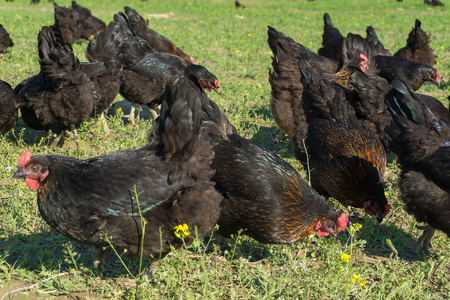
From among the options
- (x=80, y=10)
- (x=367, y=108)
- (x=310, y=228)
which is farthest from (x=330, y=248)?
(x=80, y=10)

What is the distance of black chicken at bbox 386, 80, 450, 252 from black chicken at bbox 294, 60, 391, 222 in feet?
0.79

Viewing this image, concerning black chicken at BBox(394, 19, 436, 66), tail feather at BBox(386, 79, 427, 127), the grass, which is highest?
black chicken at BBox(394, 19, 436, 66)

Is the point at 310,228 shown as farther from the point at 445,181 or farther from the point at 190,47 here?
the point at 190,47

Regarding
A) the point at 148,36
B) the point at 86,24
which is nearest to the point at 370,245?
the point at 148,36

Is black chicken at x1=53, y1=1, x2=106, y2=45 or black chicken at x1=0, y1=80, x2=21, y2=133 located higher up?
black chicken at x1=53, y1=1, x2=106, y2=45

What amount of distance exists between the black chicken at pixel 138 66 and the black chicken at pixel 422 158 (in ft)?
10.6

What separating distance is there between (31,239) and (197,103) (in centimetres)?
178

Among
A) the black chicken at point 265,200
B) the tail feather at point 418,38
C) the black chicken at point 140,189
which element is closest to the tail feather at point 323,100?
the black chicken at point 265,200

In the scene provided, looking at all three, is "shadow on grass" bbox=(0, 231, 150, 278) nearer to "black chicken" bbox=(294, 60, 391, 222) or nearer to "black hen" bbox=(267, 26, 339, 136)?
"black chicken" bbox=(294, 60, 391, 222)

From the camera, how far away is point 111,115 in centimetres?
634

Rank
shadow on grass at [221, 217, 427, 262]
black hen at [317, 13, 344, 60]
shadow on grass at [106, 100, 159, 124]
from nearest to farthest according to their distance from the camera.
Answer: shadow on grass at [221, 217, 427, 262] → shadow on grass at [106, 100, 159, 124] → black hen at [317, 13, 344, 60]

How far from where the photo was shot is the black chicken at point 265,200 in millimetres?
3012

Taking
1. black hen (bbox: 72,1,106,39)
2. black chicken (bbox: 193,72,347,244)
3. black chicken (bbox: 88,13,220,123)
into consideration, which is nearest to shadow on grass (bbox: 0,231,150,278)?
black chicken (bbox: 193,72,347,244)

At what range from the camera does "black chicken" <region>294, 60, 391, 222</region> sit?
3594 millimetres
